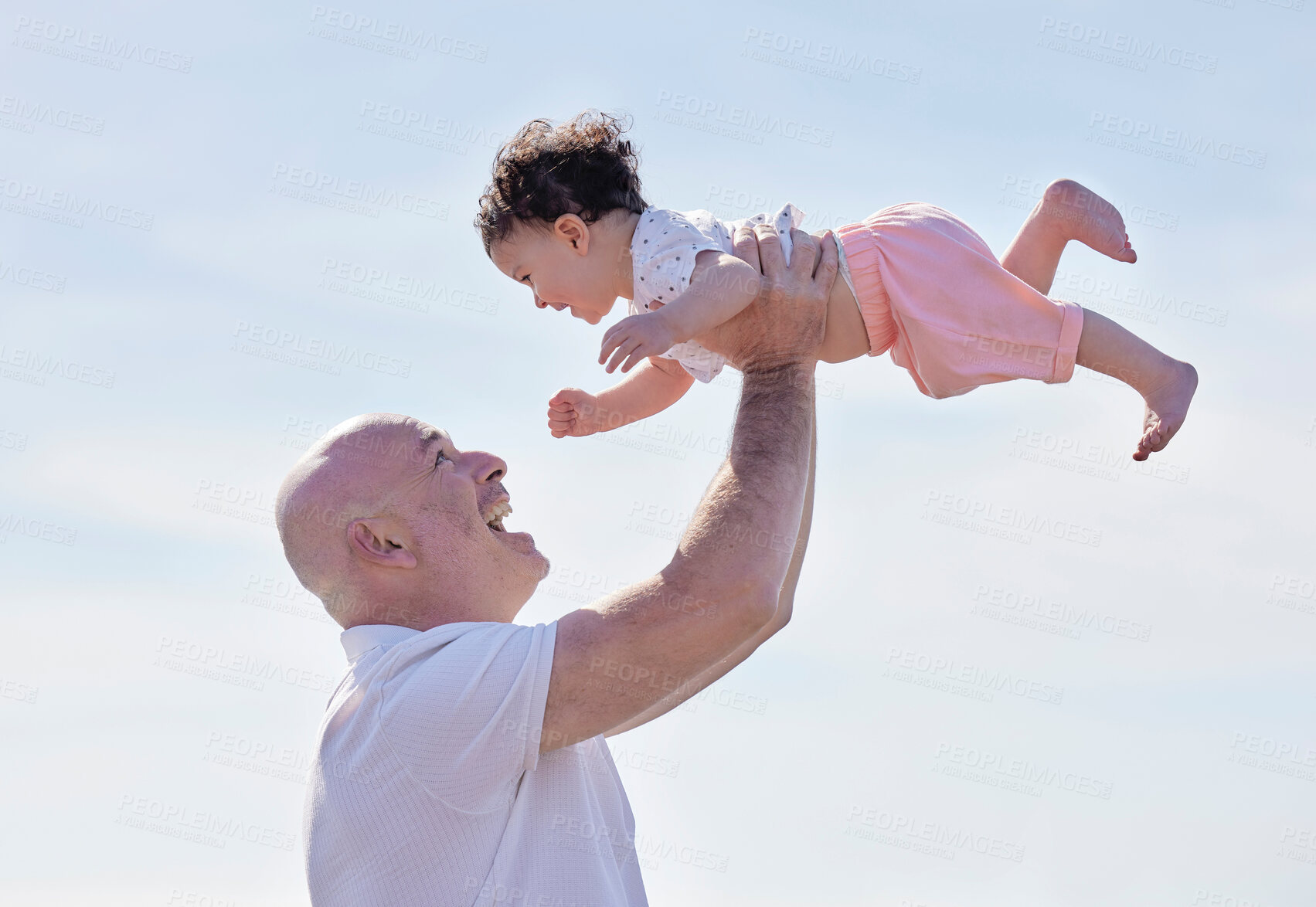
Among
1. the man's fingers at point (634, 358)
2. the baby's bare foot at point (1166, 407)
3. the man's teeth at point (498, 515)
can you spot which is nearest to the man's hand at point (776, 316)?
the man's fingers at point (634, 358)

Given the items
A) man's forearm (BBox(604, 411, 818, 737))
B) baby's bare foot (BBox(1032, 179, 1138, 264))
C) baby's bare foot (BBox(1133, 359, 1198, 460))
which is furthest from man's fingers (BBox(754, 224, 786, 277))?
baby's bare foot (BBox(1133, 359, 1198, 460))

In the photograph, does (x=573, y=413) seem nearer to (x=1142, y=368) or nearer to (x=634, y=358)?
(x=634, y=358)

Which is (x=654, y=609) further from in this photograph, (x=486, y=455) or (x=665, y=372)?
(x=665, y=372)

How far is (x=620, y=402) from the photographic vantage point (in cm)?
374

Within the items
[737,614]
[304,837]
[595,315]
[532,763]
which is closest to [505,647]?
[532,763]

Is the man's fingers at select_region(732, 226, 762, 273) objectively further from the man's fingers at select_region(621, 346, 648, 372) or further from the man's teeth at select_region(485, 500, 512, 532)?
the man's teeth at select_region(485, 500, 512, 532)

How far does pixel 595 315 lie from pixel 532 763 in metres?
1.56

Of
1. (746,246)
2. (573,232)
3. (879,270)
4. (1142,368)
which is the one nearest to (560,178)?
(573,232)

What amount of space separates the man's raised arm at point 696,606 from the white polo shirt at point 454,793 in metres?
0.07

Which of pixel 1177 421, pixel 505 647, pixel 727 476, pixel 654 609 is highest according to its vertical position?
pixel 1177 421

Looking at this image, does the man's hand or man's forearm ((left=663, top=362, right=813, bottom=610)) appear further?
the man's hand

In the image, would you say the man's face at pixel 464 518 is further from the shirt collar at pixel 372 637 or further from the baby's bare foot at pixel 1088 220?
the baby's bare foot at pixel 1088 220

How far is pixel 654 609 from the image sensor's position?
2.54 metres

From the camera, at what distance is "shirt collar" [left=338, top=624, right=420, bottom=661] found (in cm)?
276
